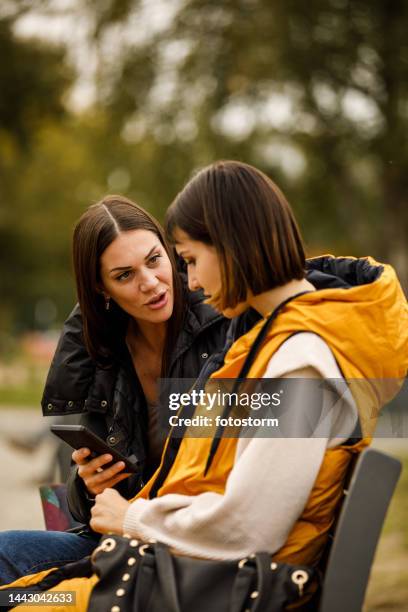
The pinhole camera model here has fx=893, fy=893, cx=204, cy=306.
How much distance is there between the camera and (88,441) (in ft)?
7.62

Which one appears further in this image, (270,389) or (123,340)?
(123,340)

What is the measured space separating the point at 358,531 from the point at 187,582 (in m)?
0.36

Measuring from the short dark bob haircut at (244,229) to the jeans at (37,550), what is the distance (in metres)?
0.92

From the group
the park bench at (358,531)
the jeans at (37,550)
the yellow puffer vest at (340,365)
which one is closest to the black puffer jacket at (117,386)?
the jeans at (37,550)

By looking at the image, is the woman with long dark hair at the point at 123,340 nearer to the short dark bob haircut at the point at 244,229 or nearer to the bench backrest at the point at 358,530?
the short dark bob haircut at the point at 244,229

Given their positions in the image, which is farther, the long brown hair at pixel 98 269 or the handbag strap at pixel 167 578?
the long brown hair at pixel 98 269

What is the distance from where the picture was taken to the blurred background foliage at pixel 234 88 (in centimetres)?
1040

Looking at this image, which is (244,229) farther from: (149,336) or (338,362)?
(149,336)

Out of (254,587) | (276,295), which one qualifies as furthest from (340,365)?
(254,587)

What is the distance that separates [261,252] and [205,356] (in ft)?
2.58

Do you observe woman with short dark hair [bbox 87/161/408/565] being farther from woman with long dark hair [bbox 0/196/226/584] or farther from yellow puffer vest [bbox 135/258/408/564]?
woman with long dark hair [bbox 0/196/226/584]

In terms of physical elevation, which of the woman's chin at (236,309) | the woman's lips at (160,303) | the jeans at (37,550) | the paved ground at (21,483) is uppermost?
the woman's chin at (236,309)

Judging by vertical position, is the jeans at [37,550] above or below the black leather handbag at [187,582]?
below

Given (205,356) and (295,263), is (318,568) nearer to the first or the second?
(295,263)
